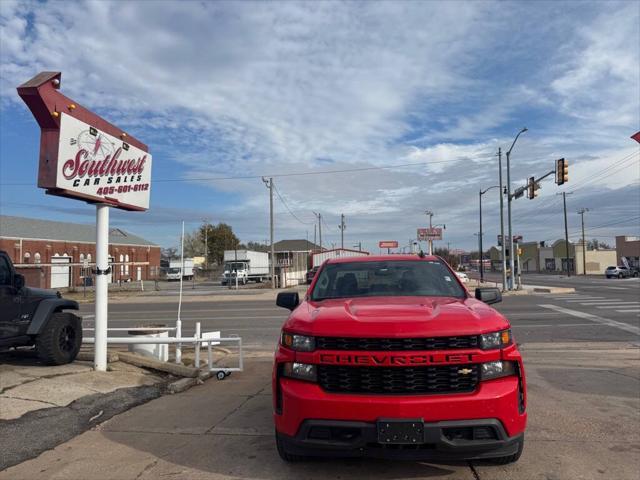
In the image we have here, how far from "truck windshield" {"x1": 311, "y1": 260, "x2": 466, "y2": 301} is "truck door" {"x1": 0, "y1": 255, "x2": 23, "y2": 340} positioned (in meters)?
4.87

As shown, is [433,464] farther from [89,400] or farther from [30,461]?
[89,400]

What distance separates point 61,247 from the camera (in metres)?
57.2

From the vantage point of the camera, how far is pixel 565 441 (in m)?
4.70

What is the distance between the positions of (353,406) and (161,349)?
20.5 feet

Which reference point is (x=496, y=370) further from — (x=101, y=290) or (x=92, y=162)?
(x=92, y=162)

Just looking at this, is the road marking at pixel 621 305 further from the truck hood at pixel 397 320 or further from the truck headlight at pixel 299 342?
the truck headlight at pixel 299 342

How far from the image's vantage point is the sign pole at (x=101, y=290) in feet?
24.9

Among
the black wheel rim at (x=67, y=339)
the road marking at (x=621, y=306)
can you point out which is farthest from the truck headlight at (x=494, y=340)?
the road marking at (x=621, y=306)

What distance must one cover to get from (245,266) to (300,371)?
49.1m

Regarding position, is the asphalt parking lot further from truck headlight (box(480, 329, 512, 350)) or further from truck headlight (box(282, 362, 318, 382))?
truck headlight (box(480, 329, 512, 350))

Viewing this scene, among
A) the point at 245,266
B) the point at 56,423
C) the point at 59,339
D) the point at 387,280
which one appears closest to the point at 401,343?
the point at 387,280

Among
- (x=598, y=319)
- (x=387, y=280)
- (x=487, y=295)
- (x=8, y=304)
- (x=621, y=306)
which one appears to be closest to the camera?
(x=487, y=295)

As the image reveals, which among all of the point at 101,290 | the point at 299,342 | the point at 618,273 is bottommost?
the point at 299,342

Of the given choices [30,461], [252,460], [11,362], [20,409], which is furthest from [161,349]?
[252,460]
